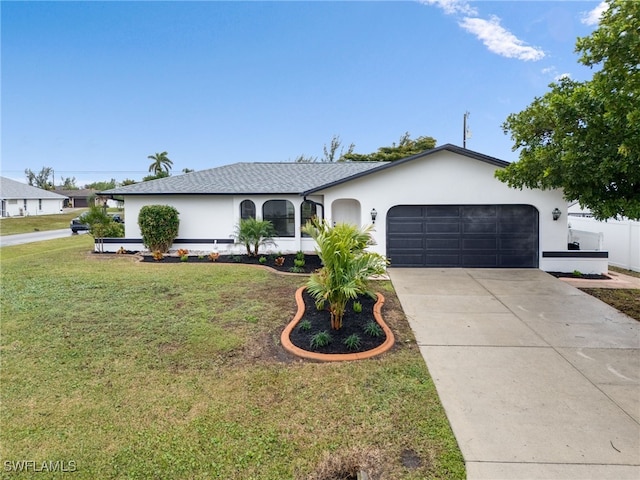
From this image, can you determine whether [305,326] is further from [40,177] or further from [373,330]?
[40,177]

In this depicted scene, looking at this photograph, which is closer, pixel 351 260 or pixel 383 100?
pixel 351 260

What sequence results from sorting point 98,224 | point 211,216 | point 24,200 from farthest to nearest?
point 24,200 → point 98,224 → point 211,216

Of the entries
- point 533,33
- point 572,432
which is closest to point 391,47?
point 533,33

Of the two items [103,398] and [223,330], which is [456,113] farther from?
[103,398]

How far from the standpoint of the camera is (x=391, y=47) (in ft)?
60.5

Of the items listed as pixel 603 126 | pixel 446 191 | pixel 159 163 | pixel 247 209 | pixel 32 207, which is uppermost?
pixel 159 163

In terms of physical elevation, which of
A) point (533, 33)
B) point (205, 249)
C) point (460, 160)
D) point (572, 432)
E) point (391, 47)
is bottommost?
point (572, 432)

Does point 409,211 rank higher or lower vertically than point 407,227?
higher

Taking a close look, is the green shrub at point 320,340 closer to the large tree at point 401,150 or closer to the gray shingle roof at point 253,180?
the gray shingle roof at point 253,180

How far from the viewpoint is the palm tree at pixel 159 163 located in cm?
6850

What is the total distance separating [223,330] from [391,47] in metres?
17.8

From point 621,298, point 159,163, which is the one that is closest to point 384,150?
point 621,298

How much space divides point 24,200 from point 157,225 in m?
42.2

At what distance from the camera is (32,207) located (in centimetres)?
4525
